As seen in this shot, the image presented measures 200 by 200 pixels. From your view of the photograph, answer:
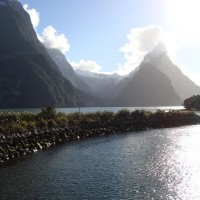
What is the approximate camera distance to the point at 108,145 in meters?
62.8

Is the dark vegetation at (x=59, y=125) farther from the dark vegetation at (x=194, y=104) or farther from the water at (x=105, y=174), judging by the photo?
the dark vegetation at (x=194, y=104)

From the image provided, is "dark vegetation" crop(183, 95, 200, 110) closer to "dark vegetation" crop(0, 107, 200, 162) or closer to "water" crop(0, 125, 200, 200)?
"dark vegetation" crop(0, 107, 200, 162)

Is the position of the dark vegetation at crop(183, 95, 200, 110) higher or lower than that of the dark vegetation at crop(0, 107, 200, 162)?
higher

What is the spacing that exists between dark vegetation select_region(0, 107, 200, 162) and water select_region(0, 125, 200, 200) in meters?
4.11

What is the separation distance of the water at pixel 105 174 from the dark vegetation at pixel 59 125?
4107mm

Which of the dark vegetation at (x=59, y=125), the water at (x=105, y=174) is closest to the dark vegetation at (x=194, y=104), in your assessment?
the dark vegetation at (x=59, y=125)

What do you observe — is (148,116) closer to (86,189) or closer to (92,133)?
(92,133)

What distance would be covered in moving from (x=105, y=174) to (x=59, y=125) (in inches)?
1459

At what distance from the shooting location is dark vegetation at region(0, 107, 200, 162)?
5564 centimetres

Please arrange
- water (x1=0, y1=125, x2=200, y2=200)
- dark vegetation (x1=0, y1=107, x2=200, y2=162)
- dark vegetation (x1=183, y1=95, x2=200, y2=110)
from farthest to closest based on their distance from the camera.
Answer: dark vegetation (x1=183, y1=95, x2=200, y2=110) → dark vegetation (x1=0, y1=107, x2=200, y2=162) → water (x1=0, y1=125, x2=200, y2=200)

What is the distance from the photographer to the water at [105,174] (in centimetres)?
3162

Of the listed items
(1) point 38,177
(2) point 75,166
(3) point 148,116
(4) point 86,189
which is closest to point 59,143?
(2) point 75,166

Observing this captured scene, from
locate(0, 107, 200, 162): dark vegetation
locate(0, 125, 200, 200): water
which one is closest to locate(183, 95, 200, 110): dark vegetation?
locate(0, 107, 200, 162): dark vegetation

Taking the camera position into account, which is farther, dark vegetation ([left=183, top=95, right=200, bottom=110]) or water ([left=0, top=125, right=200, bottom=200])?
dark vegetation ([left=183, top=95, right=200, bottom=110])
